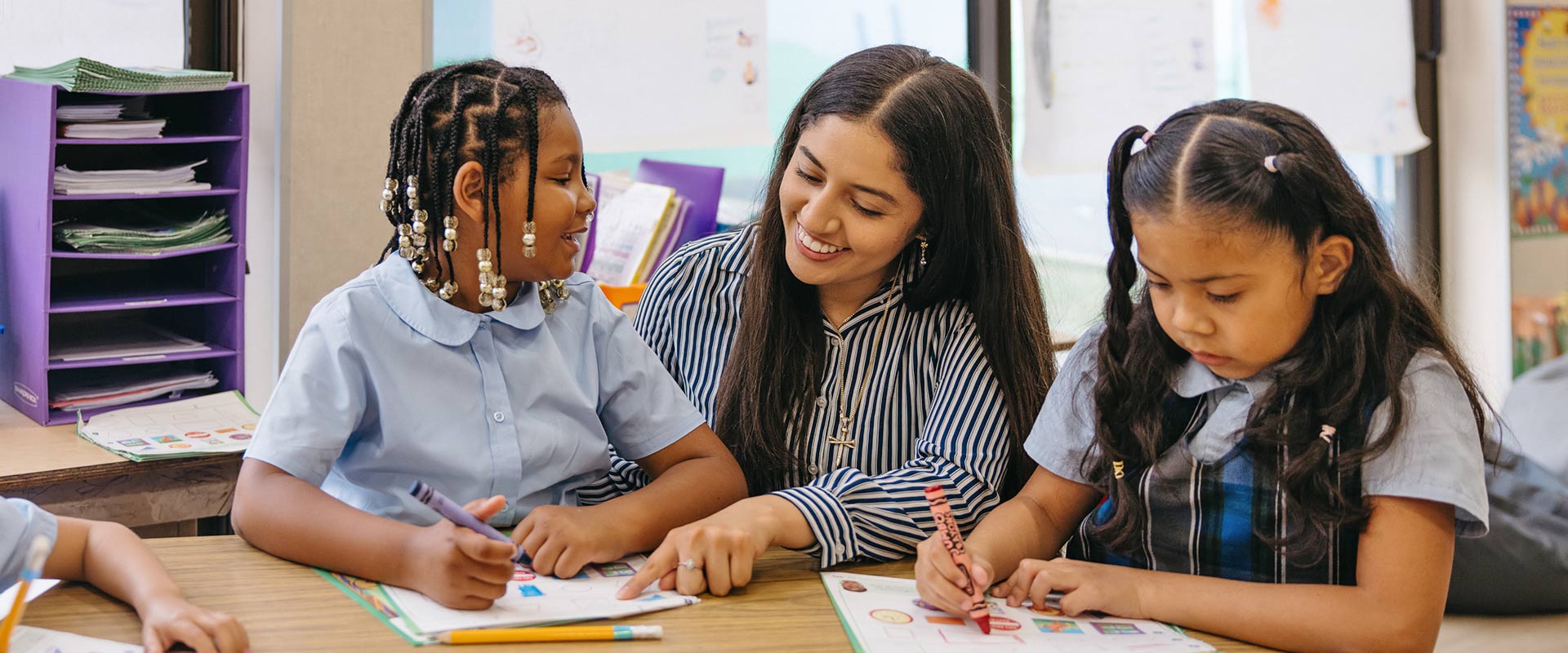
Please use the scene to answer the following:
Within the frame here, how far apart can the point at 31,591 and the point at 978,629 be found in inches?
31.6

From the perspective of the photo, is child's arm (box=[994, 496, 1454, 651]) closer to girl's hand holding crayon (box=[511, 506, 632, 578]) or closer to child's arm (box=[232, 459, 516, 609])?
girl's hand holding crayon (box=[511, 506, 632, 578])

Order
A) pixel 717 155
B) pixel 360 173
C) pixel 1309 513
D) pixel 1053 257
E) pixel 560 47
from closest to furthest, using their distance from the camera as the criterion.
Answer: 1. pixel 1309 513
2. pixel 360 173
3. pixel 560 47
4. pixel 717 155
5. pixel 1053 257

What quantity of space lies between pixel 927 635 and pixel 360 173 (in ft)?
5.60

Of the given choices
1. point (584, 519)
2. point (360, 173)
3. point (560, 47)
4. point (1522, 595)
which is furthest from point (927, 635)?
point (560, 47)

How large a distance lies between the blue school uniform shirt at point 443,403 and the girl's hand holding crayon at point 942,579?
40 centimetres

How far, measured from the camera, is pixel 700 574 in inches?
47.3

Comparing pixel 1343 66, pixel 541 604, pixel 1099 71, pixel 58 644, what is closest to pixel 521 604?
pixel 541 604

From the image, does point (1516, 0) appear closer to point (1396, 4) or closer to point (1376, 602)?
point (1396, 4)

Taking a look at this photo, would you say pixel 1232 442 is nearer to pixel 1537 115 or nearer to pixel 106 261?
pixel 106 261

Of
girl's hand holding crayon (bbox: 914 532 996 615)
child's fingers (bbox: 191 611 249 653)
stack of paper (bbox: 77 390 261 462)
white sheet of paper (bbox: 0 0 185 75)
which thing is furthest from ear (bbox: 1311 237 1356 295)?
white sheet of paper (bbox: 0 0 185 75)

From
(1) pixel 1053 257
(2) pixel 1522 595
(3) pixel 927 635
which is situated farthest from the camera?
(1) pixel 1053 257

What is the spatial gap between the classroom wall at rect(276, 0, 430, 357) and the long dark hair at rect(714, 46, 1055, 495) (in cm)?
111

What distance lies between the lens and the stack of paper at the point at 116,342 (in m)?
2.07

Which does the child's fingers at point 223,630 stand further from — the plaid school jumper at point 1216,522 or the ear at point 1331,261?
the ear at point 1331,261
